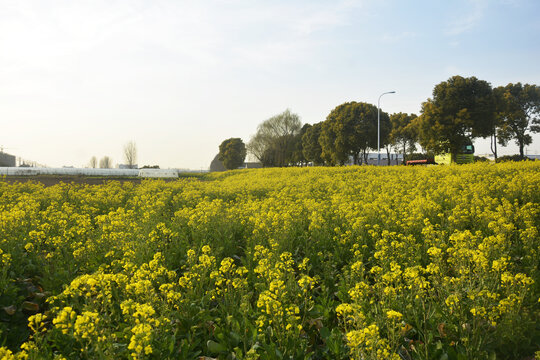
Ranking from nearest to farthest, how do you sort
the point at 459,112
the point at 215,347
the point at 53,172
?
1. the point at 215,347
2. the point at 459,112
3. the point at 53,172

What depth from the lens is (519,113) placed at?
2066 inches

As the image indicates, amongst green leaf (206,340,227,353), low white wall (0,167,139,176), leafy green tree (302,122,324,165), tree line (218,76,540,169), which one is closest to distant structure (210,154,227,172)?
tree line (218,76,540,169)

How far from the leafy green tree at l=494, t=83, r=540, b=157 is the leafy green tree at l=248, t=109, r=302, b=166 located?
37077 millimetres

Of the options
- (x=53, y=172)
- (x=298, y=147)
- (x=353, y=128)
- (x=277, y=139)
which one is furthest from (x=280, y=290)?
(x=298, y=147)

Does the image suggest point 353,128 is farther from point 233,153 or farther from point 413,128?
point 233,153

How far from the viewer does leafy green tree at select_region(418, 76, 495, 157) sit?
31344 mm

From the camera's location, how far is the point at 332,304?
4309 mm

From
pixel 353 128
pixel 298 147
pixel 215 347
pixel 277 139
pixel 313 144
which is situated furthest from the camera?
pixel 298 147

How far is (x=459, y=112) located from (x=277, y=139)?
42.4 meters

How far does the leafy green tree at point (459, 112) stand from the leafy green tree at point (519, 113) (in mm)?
25419

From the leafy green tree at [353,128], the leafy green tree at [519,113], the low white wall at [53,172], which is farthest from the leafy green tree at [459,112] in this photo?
the low white wall at [53,172]

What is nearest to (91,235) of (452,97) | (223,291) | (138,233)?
(138,233)

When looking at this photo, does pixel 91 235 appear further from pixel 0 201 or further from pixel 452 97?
pixel 452 97

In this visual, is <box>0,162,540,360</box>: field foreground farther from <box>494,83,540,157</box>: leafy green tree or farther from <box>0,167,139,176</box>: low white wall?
<box>494,83,540,157</box>: leafy green tree
